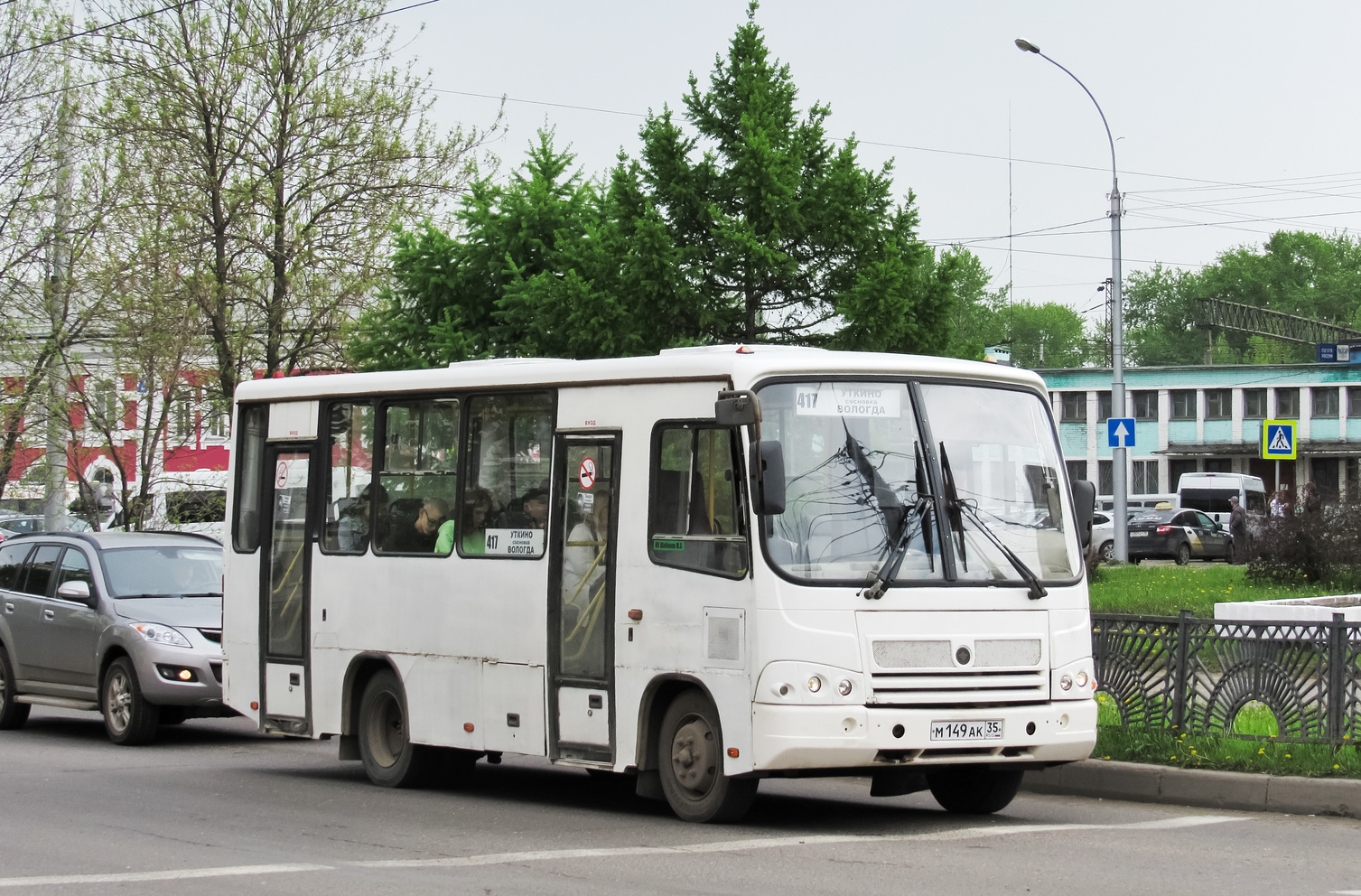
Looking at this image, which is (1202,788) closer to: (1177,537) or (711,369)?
(711,369)

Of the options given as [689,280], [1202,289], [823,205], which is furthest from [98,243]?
[1202,289]

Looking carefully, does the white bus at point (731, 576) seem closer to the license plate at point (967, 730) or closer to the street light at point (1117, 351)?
the license plate at point (967, 730)

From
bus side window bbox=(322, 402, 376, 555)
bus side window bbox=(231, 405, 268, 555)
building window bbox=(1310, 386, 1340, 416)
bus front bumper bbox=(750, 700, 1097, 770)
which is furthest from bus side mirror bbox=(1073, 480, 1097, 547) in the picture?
building window bbox=(1310, 386, 1340, 416)

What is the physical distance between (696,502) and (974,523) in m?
1.56

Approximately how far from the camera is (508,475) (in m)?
11.7

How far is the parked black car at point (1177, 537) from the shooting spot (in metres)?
48.8

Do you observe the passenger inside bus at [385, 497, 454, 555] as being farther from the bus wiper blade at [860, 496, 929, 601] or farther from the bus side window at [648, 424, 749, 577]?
the bus wiper blade at [860, 496, 929, 601]

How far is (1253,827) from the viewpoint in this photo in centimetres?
1037

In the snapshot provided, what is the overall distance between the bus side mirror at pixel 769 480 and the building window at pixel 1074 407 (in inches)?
2733

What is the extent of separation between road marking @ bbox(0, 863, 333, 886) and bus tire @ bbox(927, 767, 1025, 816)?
386 cm

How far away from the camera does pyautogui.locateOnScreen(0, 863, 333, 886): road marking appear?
8.22 m

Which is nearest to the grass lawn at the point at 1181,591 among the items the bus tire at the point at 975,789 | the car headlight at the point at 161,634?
the bus tire at the point at 975,789

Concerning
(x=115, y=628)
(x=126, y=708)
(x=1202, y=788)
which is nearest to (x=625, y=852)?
(x=1202, y=788)

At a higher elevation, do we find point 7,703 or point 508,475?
point 508,475
